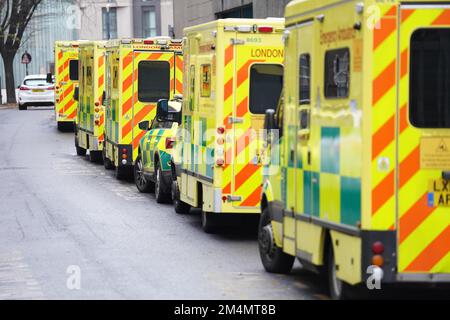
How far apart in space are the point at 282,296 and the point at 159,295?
3.50ft

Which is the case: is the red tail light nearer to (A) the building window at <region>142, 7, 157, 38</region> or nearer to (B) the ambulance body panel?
(B) the ambulance body panel

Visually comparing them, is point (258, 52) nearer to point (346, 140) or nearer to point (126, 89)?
point (346, 140)

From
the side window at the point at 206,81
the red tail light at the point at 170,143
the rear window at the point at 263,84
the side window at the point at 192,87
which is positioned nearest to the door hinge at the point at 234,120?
the rear window at the point at 263,84

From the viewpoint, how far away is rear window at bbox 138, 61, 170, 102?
2209 centimetres

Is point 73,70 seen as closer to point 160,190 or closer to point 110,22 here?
point 160,190

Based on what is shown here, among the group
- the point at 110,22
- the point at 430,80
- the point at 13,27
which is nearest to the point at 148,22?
the point at 110,22

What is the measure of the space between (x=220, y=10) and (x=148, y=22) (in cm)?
5185

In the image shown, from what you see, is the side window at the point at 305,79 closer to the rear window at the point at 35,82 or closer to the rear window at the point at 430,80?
the rear window at the point at 430,80

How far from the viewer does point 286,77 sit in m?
11.3

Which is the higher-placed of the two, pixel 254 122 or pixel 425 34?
pixel 425 34

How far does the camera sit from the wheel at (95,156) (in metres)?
27.6

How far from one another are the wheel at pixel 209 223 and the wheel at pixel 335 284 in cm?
521
